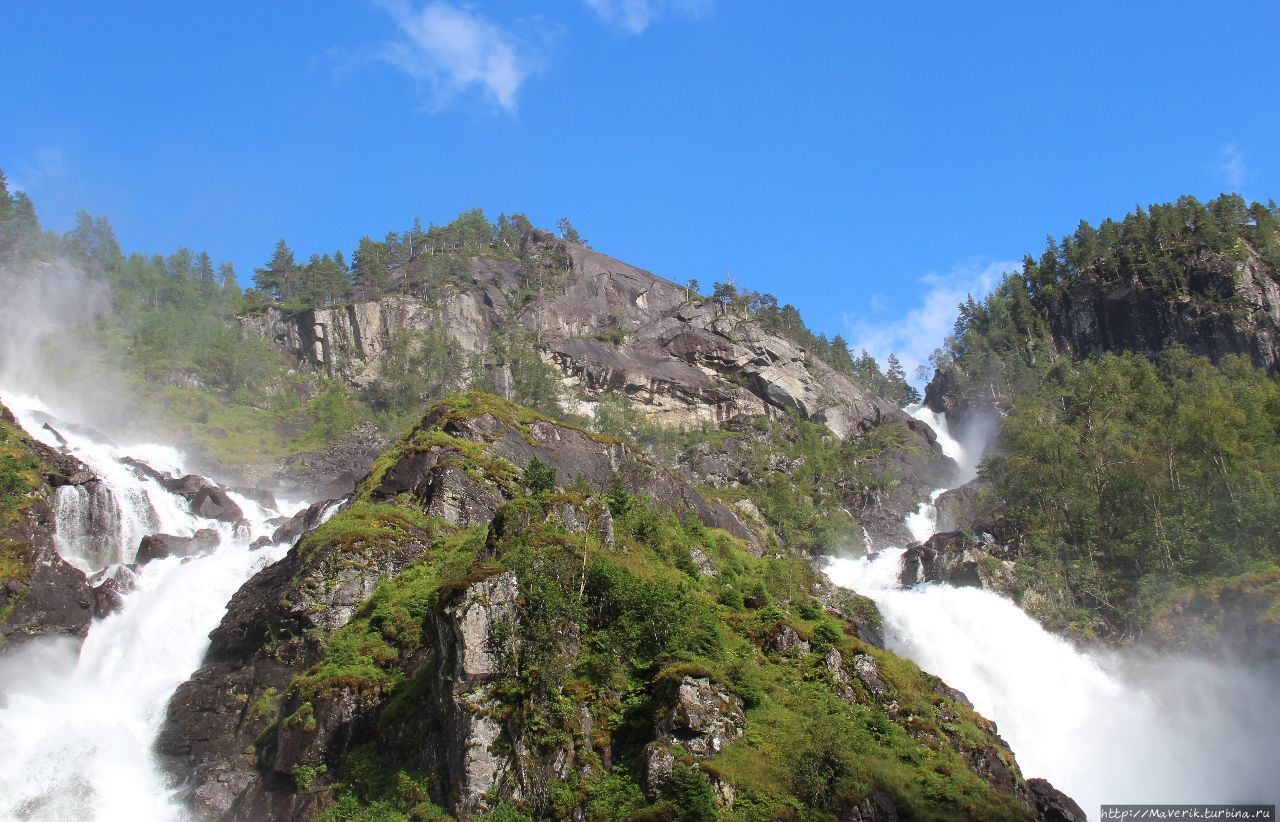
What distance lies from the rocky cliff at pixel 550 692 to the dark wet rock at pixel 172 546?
11901 millimetres

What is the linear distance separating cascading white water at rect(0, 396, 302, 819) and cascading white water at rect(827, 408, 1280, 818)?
3474cm

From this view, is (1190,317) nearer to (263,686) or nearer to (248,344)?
(263,686)

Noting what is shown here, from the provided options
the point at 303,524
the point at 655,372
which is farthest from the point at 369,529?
the point at 655,372

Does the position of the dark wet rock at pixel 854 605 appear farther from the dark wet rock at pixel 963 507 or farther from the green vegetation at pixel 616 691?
the dark wet rock at pixel 963 507

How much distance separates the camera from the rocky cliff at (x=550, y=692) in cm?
2123

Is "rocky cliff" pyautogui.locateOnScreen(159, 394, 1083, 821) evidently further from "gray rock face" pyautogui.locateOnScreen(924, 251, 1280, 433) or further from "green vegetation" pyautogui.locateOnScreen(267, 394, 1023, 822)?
"gray rock face" pyautogui.locateOnScreen(924, 251, 1280, 433)

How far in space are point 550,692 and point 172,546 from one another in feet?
104

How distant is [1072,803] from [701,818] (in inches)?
592

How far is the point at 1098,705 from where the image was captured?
43562 millimetres

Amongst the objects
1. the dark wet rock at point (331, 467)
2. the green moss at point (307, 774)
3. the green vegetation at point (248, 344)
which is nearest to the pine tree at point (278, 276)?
the green vegetation at point (248, 344)

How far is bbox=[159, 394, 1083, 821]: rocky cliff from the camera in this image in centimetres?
2123

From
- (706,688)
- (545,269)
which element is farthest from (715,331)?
(706,688)

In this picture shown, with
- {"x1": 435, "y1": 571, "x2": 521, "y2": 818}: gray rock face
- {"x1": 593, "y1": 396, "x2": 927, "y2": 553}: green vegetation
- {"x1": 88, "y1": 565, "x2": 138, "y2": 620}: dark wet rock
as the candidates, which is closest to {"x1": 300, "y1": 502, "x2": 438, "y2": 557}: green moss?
{"x1": 435, "y1": 571, "x2": 521, "y2": 818}: gray rock face

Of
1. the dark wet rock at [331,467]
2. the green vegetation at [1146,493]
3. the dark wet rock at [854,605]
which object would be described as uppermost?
the green vegetation at [1146,493]
